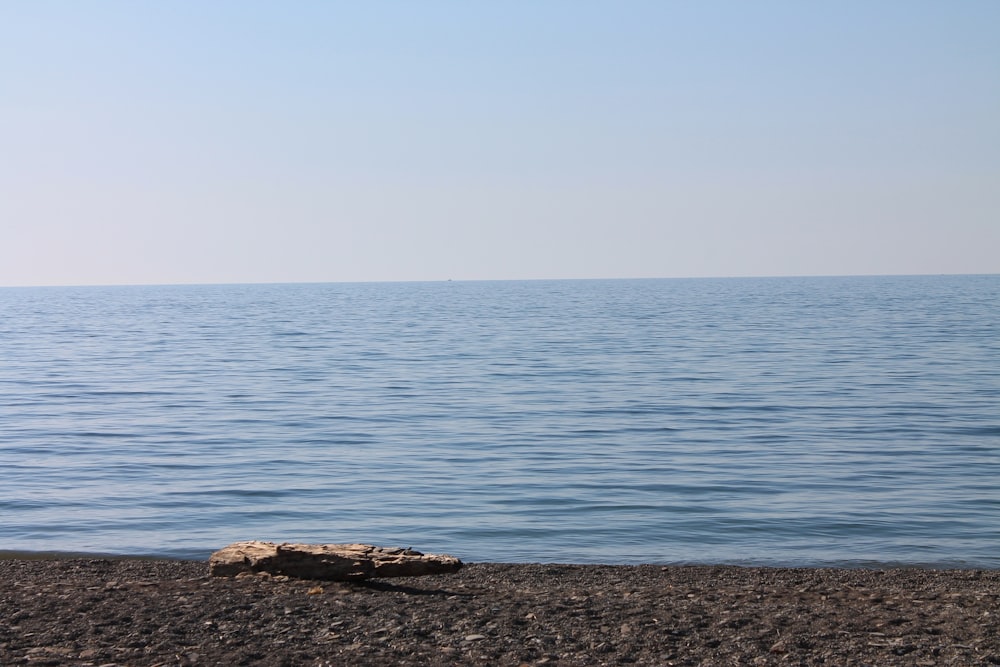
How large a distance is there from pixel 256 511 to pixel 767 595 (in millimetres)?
8747

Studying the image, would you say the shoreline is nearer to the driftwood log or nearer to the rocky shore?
the rocky shore

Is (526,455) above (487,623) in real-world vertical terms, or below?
below

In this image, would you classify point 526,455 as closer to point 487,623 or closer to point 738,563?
point 738,563

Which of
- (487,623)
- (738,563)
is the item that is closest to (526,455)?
(738,563)

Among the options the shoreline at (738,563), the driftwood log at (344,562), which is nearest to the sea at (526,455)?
the shoreline at (738,563)

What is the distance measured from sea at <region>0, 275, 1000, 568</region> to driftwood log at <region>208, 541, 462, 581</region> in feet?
11.3

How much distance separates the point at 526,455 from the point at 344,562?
11.7 m

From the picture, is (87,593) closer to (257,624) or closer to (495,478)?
(257,624)

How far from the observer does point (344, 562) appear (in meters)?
10.6

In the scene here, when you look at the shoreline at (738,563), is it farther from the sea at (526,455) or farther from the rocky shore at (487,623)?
the rocky shore at (487,623)

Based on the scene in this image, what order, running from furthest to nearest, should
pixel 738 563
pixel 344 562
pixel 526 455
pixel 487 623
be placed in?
pixel 526 455 < pixel 738 563 < pixel 344 562 < pixel 487 623

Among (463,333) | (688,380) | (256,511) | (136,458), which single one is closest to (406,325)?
(463,333)

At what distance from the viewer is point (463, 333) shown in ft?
226

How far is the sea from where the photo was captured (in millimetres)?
15336
